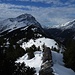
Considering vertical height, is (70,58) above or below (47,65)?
below

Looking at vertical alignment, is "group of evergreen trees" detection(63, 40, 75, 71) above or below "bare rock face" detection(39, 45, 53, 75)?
below

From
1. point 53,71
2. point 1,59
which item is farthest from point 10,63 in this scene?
point 53,71

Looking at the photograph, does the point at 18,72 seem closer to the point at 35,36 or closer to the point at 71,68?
the point at 71,68

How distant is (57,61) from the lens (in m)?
55.2

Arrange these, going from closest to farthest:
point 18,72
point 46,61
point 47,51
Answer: point 18,72
point 46,61
point 47,51

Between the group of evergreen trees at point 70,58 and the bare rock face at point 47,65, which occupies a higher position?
the bare rock face at point 47,65

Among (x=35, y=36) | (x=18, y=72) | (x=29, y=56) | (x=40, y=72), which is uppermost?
(x=18, y=72)

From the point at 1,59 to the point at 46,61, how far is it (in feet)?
87.4

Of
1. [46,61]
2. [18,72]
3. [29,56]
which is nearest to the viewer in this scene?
[18,72]

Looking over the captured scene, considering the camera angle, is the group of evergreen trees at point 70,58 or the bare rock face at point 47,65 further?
the group of evergreen trees at point 70,58

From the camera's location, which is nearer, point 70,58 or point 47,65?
point 47,65

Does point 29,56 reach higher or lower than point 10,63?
lower

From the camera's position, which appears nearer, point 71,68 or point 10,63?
point 10,63

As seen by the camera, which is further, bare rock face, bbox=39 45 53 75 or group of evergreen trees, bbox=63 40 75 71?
group of evergreen trees, bbox=63 40 75 71
